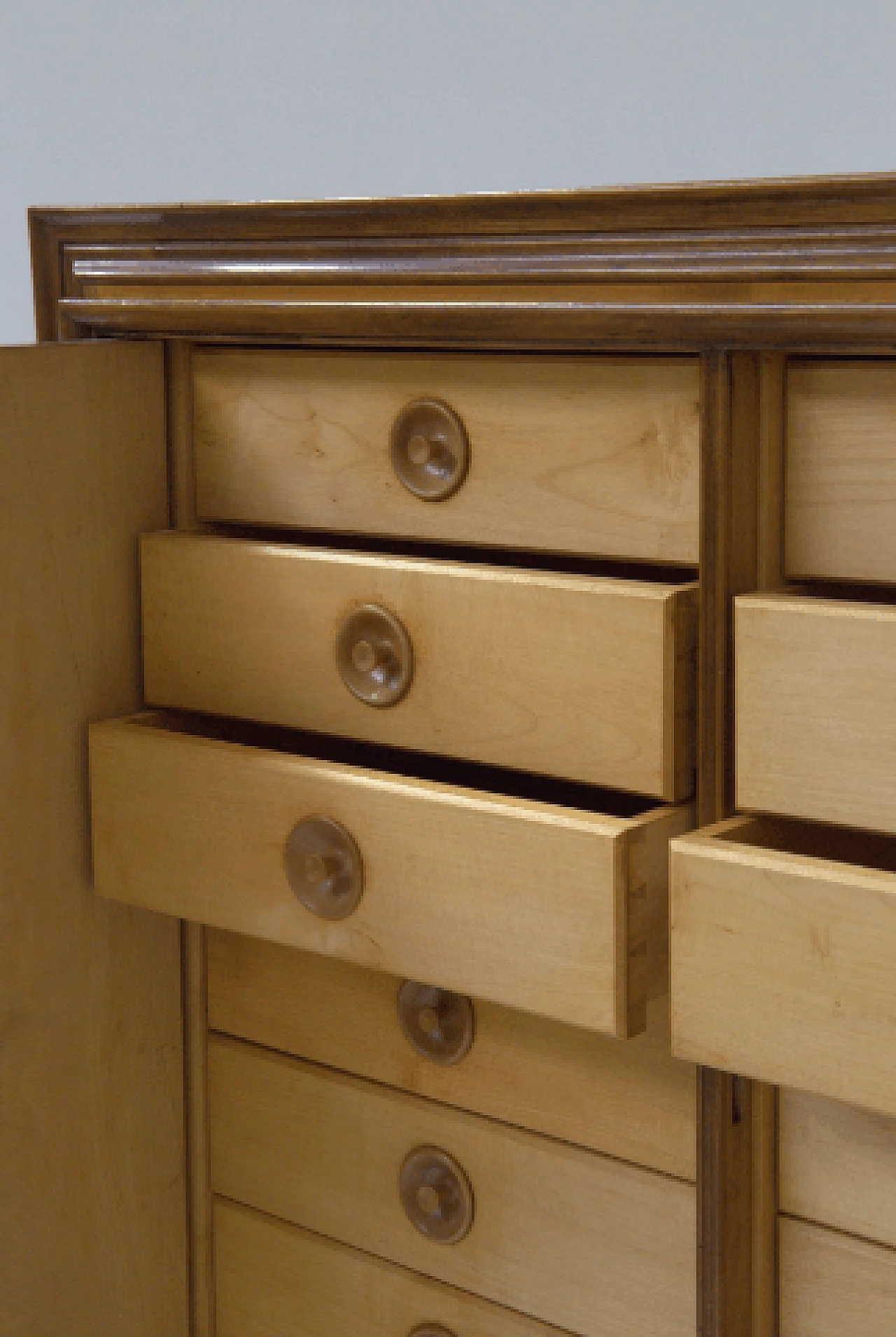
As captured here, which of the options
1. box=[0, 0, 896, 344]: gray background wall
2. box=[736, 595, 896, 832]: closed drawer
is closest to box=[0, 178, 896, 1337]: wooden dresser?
box=[736, 595, 896, 832]: closed drawer

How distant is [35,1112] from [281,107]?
118 cm

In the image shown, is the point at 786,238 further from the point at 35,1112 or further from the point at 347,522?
the point at 35,1112

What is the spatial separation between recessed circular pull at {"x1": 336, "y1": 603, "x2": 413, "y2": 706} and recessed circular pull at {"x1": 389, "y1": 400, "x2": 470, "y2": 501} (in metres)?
0.08

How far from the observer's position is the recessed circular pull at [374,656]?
3.51 feet

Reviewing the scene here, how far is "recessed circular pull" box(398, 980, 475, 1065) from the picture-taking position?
1.12 metres

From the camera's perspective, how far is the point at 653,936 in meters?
0.96

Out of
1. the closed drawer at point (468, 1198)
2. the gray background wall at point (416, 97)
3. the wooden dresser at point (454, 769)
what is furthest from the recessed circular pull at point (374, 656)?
the gray background wall at point (416, 97)

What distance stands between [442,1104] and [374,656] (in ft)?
0.95

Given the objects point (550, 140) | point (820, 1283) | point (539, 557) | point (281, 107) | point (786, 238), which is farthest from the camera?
point (281, 107)

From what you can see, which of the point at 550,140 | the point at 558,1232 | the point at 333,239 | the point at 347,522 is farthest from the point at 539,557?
the point at 550,140

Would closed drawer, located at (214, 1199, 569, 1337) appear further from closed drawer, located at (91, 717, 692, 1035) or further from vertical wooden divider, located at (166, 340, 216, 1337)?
closed drawer, located at (91, 717, 692, 1035)

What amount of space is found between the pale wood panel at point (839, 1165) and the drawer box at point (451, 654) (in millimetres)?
189

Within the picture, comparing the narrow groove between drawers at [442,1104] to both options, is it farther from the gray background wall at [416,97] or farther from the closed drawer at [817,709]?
the gray background wall at [416,97]

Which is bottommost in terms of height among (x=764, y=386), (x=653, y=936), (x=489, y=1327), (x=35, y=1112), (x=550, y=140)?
(x=489, y=1327)
